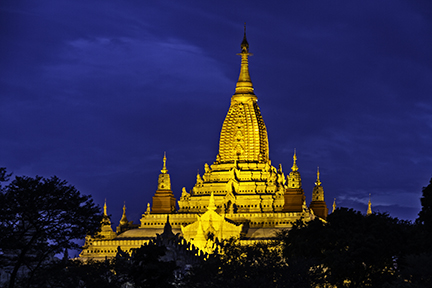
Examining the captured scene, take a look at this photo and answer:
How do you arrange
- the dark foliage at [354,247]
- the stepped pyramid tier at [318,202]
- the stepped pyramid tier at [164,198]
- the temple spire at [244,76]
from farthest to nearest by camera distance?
the temple spire at [244,76] → the stepped pyramid tier at [318,202] → the stepped pyramid tier at [164,198] → the dark foliage at [354,247]

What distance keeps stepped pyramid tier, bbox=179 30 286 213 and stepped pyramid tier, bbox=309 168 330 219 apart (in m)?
4.49

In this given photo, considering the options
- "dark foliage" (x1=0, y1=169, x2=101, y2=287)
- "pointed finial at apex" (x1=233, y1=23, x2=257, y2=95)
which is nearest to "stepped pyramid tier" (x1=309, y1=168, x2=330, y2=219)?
"pointed finial at apex" (x1=233, y1=23, x2=257, y2=95)

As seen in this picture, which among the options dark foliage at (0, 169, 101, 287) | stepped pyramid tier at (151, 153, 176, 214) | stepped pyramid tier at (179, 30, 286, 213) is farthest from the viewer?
stepped pyramid tier at (151, 153, 176, 214)

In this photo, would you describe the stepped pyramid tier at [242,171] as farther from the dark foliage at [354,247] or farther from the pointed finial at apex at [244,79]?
the dark foliage at [354,247]

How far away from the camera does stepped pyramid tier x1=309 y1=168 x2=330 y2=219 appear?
157 m

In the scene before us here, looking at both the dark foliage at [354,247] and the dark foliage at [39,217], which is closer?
the dark foliage at [39,217]

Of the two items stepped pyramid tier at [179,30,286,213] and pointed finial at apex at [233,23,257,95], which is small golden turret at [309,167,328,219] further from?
pointed finial at apex at [233,23,257,95]

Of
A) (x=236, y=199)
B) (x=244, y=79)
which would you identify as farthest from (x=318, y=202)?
(x=244, y=79)

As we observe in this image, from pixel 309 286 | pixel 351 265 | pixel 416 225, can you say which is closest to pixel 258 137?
pixel 416 225

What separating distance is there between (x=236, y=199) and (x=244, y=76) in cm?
2025

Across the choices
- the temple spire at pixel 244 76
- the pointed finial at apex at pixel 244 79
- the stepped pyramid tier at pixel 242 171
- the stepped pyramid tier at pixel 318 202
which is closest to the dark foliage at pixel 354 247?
the stepped pyramid tier at pixel 242 171

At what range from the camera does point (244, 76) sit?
162m

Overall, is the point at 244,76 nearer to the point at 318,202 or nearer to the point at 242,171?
the point at 242,171

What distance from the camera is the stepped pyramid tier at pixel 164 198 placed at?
511 feet
